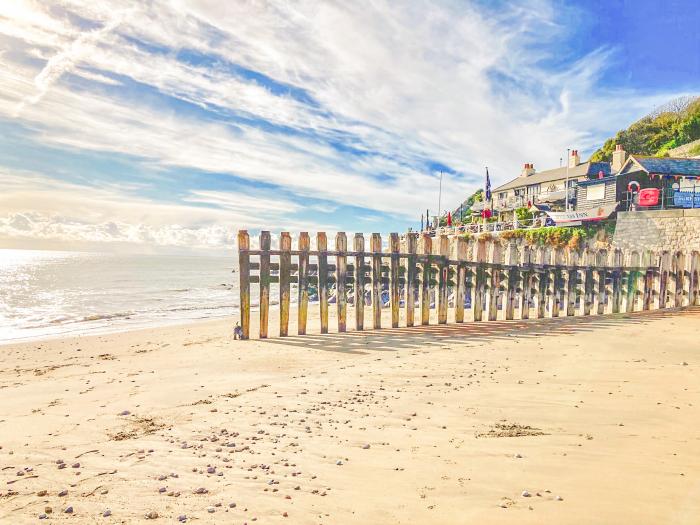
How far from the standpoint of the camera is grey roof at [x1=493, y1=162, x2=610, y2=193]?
1892 inches

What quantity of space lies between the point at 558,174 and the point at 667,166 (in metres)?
18.2

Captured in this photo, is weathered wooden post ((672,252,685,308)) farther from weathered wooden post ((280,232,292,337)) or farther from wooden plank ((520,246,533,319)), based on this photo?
weathered wooden post ((280,232,292,337))

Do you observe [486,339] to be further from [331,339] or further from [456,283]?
[331,339]

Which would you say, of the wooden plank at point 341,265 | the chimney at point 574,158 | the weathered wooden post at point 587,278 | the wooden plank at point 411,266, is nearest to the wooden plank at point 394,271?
the wooden plank at point 411,266

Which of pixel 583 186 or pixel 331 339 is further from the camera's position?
pixel 583 186

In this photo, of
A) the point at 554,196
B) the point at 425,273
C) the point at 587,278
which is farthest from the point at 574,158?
the point at 425,273

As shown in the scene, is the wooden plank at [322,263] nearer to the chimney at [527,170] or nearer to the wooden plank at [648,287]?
the wooden plank at [648,287]

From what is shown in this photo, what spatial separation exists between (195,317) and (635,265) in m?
17.1

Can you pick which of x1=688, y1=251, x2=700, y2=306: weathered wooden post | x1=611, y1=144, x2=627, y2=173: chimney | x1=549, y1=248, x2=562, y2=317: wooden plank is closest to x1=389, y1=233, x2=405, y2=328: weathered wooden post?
x1=549, y1=248, x2=562, y2=317: wooden plank

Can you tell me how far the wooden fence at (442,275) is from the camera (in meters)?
10.1

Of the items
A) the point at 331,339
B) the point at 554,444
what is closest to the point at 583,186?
the point at 331,339

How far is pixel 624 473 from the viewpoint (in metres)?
3.35

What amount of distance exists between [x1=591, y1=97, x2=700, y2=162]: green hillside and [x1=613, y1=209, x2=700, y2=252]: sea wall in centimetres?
2955

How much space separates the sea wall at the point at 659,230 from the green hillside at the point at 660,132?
96.9 feet
